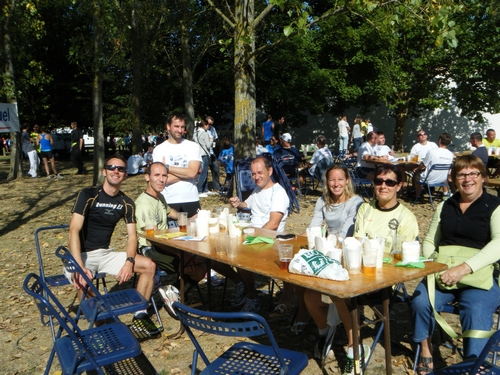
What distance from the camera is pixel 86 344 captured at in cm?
301

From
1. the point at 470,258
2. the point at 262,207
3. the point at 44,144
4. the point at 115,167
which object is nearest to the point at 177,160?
the point at 262,207

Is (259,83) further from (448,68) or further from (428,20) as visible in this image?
(428,20)

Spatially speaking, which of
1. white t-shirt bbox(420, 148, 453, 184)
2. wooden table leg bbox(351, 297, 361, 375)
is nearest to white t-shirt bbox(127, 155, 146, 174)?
white t-shirt bbox(420, 148, 453, 184)

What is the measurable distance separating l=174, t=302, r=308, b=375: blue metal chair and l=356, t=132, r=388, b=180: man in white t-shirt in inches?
344

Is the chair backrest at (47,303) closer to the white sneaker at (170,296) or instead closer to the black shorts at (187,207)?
the white sneaker at (170,296)

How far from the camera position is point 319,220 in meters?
4.65

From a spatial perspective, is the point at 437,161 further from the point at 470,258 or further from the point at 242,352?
the point at 242,352

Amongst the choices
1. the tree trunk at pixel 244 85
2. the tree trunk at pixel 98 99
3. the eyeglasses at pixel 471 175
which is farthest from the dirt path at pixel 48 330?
the tree trunk at pixel 98 99

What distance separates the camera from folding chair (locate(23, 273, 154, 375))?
2.72 m

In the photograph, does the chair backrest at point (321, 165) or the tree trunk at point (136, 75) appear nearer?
the chair backrest at point (321, 165)

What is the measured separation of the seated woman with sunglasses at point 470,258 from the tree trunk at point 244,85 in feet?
19.4

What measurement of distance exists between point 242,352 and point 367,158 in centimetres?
886

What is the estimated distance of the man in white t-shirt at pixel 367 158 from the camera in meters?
11.2

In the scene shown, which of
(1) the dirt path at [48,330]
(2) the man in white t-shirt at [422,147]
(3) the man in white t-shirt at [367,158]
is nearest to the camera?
(1) the dirt path at [48,330]
